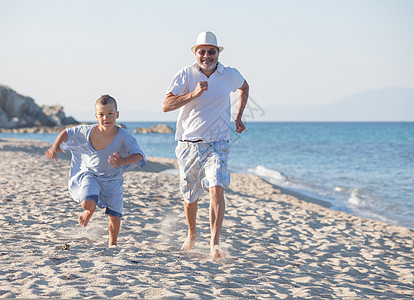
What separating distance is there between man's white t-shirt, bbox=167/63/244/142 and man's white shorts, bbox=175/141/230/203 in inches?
3.7

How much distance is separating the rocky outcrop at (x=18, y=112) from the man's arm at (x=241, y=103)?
6070cm

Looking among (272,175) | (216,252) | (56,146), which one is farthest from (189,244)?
(272,175)

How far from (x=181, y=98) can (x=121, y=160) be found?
850 millimetres

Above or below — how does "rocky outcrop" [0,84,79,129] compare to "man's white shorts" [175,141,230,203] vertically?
above

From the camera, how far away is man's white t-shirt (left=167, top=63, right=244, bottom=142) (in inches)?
172

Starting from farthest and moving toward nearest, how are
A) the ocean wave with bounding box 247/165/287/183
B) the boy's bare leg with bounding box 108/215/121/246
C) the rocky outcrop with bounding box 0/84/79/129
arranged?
the rocky outcrop with bounding box 0/84/79/129 → the ocean wave with bounding box 247/165/287/183 → the boy's bare leg with bounding box 108/215/121/246

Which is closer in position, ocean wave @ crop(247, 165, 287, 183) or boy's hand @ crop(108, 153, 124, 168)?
boy's hand @ crop(108, 153, 124, 168)

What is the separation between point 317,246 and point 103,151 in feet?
11.2

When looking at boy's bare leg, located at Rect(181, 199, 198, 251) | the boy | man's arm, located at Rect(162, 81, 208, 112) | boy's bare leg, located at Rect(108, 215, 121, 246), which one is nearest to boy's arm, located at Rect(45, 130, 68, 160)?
the boy

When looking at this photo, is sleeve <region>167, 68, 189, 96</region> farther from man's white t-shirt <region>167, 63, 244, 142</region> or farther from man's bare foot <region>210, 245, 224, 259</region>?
man's bare foot <region>210, 245, 224, 259</region>

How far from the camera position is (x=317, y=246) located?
600 centimetres

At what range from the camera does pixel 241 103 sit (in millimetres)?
4957

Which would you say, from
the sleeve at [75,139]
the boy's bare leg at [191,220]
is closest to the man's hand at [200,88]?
the sleeve at [75,139]

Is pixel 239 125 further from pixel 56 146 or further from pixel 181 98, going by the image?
pixel 56 146
